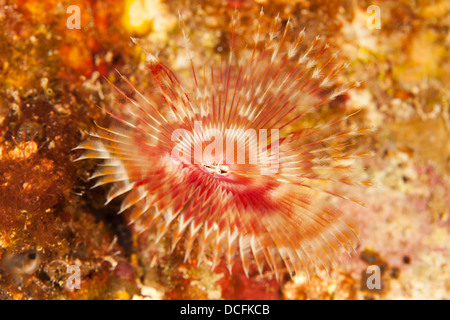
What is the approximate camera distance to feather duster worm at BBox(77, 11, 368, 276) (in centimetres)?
269

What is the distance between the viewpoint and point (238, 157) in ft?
9.34

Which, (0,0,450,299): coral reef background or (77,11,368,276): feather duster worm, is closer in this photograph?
(77,11,368,276): feather duster worm

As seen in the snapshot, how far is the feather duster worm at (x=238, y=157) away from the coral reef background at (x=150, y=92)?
0.43m

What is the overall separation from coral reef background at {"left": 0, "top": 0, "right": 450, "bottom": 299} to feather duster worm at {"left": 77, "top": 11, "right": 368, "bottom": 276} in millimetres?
432

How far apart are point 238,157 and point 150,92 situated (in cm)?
102

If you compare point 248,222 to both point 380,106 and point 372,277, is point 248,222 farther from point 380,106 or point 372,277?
point 380,106

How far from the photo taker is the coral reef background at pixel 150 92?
9.48ft

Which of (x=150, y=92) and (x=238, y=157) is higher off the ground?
(x=150, y=92)

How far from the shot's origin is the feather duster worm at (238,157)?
269cm

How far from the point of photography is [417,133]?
3916 mm

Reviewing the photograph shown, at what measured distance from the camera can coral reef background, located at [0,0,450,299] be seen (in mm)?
2889

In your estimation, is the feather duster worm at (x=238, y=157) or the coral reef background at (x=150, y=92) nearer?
the feather duster worm at (x=238, y=157)
